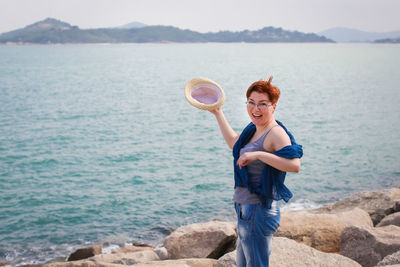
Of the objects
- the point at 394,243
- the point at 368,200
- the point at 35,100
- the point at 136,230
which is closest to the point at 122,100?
the point at 35,100

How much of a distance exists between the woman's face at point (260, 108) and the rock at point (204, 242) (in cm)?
467

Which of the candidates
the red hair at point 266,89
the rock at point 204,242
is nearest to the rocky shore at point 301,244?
the rock at point 204,242

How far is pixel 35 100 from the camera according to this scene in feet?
137

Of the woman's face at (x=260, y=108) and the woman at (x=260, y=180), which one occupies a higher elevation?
the woman's face at (x=260, y=108)

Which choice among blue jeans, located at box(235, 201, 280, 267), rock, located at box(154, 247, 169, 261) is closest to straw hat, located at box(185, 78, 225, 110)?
blue jeans, located at box(235, 201, 280, 267)

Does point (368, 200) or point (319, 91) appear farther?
point (319, 91)

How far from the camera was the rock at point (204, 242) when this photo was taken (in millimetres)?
7758

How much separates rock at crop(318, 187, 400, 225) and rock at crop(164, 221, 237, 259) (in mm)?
3767

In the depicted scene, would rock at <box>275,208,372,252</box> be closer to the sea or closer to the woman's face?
A: the sea

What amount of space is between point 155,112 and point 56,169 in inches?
680

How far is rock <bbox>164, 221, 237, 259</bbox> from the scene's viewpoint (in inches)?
305

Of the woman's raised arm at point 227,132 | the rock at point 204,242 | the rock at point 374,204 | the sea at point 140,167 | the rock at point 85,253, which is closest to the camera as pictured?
the woman's raised arm at point 227,132

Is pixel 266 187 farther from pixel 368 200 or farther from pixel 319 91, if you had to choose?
pixel 319 91

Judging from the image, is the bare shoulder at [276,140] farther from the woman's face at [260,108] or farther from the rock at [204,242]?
the rock at [204,242]
